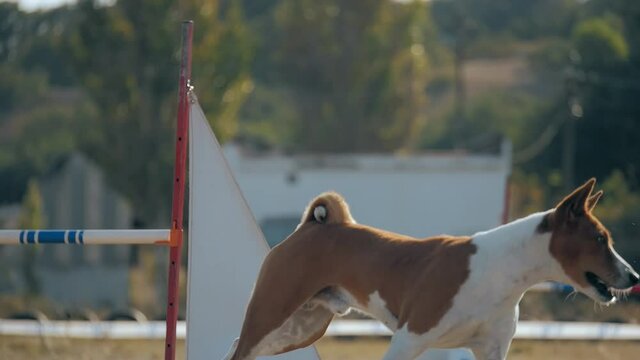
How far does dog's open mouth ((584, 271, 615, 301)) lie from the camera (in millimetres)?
6379

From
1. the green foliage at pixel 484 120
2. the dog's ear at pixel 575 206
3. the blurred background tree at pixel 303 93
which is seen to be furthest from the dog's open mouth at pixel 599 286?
the green foliage at pixel 484 120

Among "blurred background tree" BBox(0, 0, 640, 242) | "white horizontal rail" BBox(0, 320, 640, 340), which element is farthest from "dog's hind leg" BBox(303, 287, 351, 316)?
"blurred background tree" BBox(0, 0, 640, 242)

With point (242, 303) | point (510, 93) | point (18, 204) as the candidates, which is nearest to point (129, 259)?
point (18, 204)

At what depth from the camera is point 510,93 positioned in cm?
6712

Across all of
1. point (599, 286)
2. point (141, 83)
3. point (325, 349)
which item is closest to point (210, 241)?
point (599, 286)

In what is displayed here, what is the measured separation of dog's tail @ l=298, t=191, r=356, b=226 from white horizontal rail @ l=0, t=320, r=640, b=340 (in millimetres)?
6812

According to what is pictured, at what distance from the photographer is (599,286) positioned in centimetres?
638

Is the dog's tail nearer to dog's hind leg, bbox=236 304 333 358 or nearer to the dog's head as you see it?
dog's hind leg, bbox=236 304 333 358

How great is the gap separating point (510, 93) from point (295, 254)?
61.0 meters

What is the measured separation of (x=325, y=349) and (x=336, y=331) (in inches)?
42.0

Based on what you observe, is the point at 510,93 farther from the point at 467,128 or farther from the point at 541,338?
the point at 541,338

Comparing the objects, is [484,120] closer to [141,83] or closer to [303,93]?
[303,93]

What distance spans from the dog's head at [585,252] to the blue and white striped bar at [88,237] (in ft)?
7.94

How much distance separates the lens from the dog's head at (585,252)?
6355 mm
